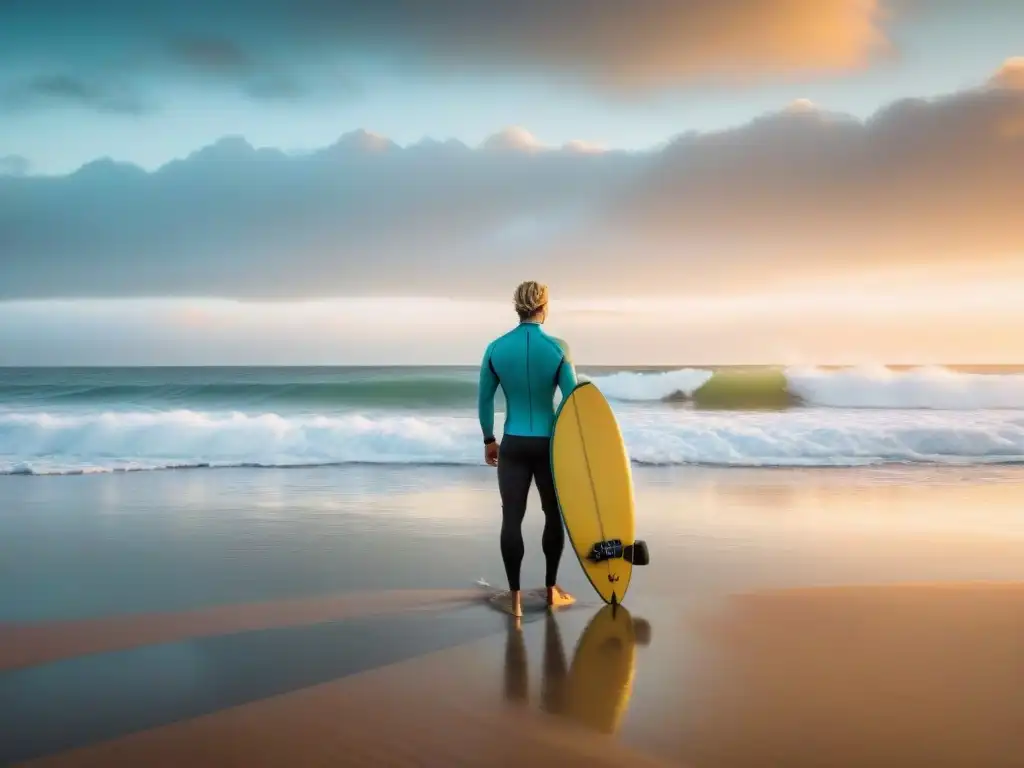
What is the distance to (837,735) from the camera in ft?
7.64

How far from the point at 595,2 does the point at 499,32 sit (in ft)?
4.54

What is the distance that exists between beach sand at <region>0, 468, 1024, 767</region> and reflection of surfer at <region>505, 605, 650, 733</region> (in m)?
0.01

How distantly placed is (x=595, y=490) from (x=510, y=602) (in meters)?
0.73

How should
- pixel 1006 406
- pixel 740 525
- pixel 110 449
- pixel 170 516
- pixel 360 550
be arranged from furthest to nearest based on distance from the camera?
pixel 1006 406 < pixel 110 449 < pixel 170 516 < pixel 740 525 < pixel 360 550

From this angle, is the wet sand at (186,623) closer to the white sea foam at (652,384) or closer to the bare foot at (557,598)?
the bare foot at (557,598)

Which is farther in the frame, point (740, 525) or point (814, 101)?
point (814, 101)

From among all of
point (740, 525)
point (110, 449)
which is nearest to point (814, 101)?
point (740, 525)

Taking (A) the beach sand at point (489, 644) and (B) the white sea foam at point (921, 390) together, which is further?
(B) the white sea foam at point (921, 390)

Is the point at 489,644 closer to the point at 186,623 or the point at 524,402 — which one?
the point at 524,402

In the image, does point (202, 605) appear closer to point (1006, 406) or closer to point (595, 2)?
point (595, 2)

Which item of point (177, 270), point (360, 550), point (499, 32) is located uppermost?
point (499, 32)

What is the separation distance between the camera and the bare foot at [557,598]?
383 cm

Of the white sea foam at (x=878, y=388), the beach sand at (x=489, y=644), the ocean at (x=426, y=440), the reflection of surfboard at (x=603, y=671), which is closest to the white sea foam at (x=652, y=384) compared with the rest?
the white sea foam at (x=878, y=388)

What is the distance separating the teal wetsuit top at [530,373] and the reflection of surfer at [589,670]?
928mm
